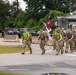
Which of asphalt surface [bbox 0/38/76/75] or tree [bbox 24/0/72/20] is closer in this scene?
asphalt surface [bbox 0/38/76/75]

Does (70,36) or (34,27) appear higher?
(70,36)

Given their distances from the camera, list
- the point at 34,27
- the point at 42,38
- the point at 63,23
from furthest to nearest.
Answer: the point at 34,27 → the point at 63,23 → the point at 42,38

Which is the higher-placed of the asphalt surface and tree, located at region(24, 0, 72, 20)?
the asphalt surface

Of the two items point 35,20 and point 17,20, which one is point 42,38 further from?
point 17,20

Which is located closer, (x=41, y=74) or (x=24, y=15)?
(x=41, y=74)

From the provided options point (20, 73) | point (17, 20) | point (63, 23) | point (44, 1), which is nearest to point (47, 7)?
point (44, 1)

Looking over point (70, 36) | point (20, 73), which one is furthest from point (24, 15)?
point (20, 73)

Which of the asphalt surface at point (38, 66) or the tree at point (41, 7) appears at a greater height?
the asphalt surface at point (38, 66)

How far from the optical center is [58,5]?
71938 millimetres

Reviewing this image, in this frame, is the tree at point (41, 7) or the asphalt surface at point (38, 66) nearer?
the asphalt surface at point (38, 66)

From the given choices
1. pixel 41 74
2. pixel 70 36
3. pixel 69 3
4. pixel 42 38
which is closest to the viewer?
pixel 41 74

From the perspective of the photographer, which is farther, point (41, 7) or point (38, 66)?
point (41, 7)

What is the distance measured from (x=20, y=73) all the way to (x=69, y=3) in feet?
209

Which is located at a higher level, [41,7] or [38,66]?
[38,66]
